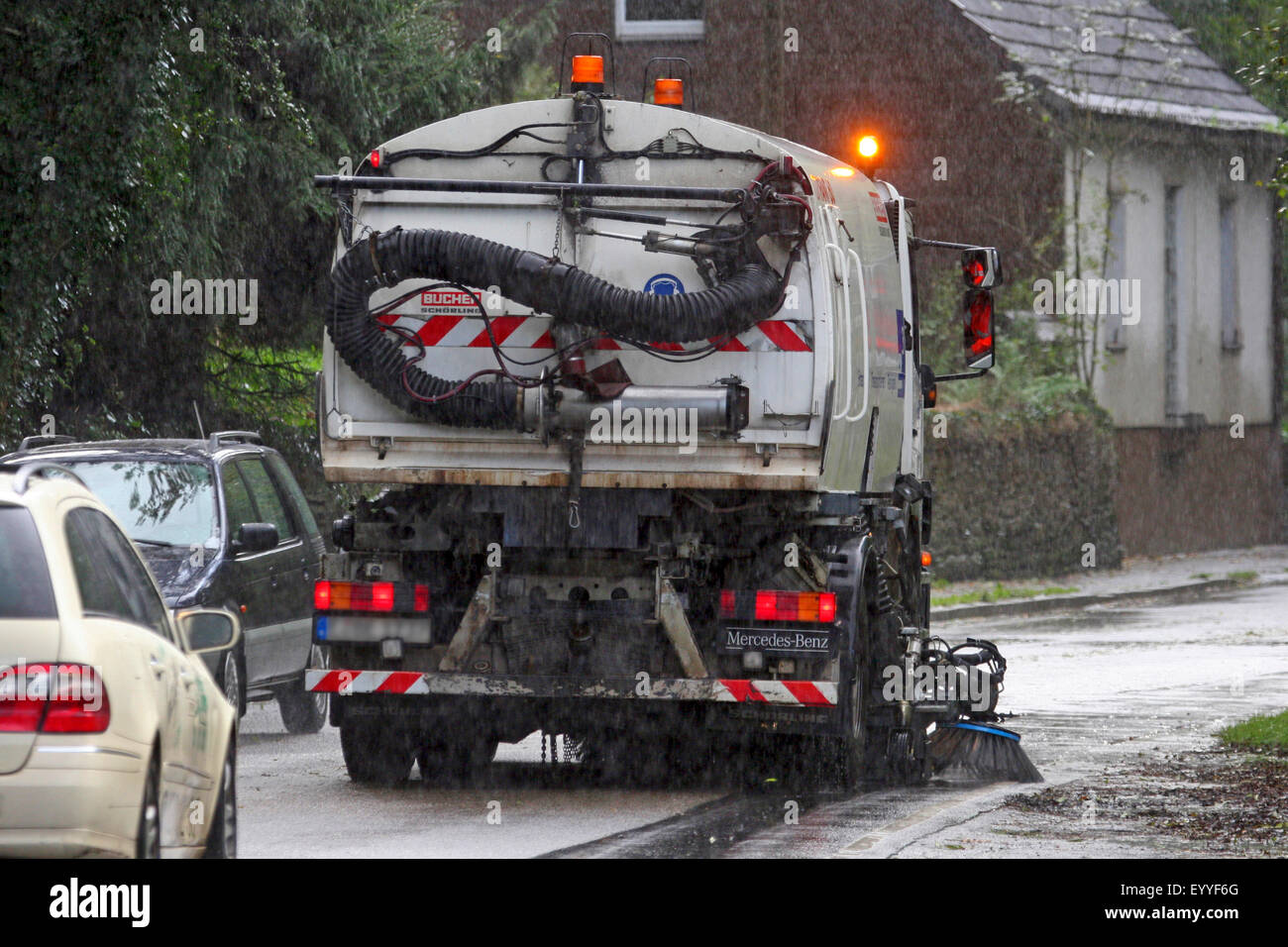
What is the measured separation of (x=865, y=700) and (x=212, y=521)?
3.98m

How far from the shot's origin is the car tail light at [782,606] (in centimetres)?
1052

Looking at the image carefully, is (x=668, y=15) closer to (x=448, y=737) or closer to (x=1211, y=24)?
(x=1211, y=24)

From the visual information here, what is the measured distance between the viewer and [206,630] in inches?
287

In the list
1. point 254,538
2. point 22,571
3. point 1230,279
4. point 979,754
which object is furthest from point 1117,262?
point 22,571

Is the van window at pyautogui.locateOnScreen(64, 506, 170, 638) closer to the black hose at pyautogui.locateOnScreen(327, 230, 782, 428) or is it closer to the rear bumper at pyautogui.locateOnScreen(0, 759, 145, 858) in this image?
the rear bumper at pyautogui.locateOnScreen(0, 759, 145, 858)

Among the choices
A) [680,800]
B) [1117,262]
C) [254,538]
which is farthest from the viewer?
[1117,262]

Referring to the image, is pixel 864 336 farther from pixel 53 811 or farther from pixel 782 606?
pixel 53 811

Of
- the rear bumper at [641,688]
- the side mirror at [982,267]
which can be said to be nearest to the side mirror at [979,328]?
the side mirror at [982,267]

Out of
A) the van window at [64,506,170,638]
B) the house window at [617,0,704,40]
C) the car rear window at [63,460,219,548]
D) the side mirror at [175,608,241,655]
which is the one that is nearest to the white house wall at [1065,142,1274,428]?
the house window at [617,0,704,40]

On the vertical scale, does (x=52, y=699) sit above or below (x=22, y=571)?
below

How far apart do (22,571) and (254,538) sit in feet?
21.4

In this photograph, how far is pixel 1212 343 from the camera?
117 ft

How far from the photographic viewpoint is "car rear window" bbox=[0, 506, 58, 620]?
6.05m
